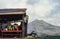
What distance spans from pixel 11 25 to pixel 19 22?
1018 millimetres

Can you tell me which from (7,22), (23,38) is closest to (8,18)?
(7,22)

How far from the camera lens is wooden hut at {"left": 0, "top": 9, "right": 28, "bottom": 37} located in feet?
100

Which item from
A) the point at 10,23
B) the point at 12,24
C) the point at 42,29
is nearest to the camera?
the point at 10,23

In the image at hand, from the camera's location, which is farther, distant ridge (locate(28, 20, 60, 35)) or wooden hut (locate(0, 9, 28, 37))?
distant ridge (locate(28, 20, 60, 35))

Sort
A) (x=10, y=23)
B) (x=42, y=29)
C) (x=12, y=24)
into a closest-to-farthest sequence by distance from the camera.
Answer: (x=10, y=23) → (x=12, y=24) → (x=42, y=29)

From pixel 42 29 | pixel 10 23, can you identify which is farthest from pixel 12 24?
pixel 42 29

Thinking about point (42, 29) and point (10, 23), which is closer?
point (10, 23)

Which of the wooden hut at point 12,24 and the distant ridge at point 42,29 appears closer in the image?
the wooden hut at point 12,24

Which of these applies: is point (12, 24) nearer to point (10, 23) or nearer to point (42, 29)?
point (10, 23)

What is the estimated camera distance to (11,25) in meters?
30.9

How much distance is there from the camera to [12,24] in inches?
1225

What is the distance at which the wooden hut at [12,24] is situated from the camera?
30516 millimetres

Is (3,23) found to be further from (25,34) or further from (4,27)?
(25,34)

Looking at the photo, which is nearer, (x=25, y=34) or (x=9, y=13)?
(x=9, y=13)
